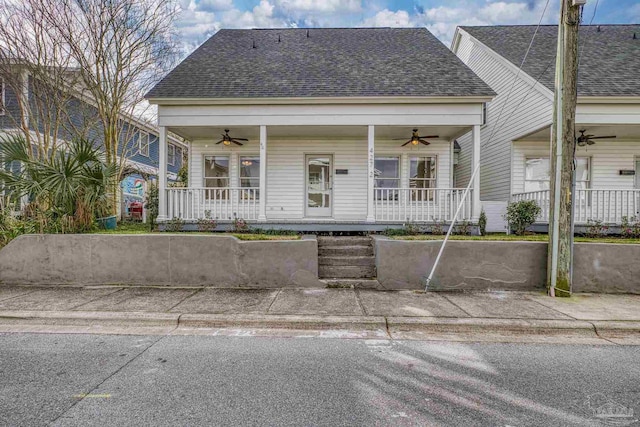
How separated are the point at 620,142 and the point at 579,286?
7649mm

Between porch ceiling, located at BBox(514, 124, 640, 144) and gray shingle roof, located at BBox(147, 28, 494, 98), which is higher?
gray shingle roof, located at BBox(147, 28, 494, 98)

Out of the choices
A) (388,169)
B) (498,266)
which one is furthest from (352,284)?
(388,169)

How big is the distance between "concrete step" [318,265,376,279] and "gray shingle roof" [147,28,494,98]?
471 centimetres

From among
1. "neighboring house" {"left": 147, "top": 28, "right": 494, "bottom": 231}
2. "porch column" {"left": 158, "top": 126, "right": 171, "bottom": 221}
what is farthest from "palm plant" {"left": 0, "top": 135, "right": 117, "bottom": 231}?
"neighboring house" {"left": 147, "top": 28, "right": 494, "bottom": 231}

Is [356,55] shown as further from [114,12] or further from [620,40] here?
[620,40]

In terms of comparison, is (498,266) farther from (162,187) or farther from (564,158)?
(162,187)

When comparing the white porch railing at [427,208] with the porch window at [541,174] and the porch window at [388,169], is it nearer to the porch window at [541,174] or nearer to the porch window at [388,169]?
the porch window at [388,169]

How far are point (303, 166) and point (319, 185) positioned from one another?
809 mm

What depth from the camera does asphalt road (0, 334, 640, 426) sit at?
2422mm

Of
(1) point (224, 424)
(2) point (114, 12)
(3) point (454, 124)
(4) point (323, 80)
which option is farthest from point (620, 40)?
(2) point (114, 12)

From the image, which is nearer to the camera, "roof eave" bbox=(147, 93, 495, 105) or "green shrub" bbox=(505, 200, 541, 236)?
"green shrub" bbox=(505, 200, 541, 236)

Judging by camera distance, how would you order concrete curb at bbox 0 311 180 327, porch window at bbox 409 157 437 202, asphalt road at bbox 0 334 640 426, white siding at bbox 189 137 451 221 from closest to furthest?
asphalt road at bbox 0 334 640 426 < concrete curb at bbox 0 311 180 327 < white siding at bbox 189 137 451 221 < porch window at bbox 409 157 437 202

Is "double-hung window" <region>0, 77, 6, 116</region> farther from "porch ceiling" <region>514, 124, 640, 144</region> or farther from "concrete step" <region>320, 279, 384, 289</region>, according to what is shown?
"porch ceiling" <region>514, 124, 640, 144</region>

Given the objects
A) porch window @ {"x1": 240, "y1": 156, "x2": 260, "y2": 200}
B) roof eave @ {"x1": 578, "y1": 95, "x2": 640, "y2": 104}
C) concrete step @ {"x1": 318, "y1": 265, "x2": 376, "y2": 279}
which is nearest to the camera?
concrete step @ {"x1": 318, "y1": 265, "x2": 376, "y2": 279}
